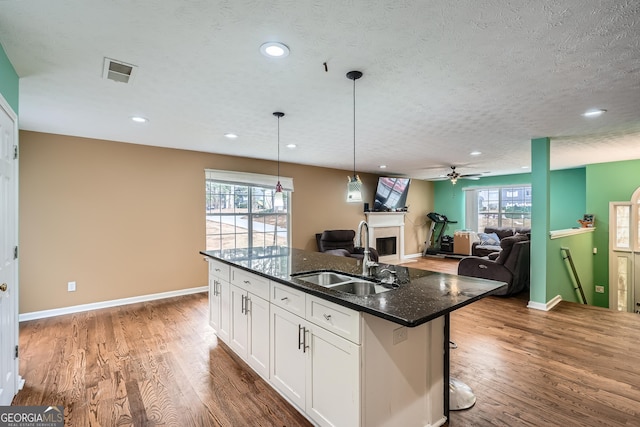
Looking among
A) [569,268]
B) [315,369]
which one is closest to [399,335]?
[315,369]

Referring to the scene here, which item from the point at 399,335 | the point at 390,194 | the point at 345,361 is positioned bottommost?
the point at 345,361

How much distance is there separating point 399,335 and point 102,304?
443cm

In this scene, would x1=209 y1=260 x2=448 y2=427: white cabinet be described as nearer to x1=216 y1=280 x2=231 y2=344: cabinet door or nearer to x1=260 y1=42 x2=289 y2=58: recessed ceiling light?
x1=216 y1=280 x2=231 y2=344: cabinet door

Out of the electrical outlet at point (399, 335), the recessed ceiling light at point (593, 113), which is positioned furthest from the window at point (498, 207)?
the electrical outlet at point (399, 335)

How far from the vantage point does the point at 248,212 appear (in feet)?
19.4

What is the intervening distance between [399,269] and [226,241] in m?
3.85

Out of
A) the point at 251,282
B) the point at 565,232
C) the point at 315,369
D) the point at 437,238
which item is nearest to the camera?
the point at 315,369

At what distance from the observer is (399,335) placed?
1781 millimetres

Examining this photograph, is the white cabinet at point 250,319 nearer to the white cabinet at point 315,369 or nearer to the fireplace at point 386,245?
the white cabinet at point 315,369

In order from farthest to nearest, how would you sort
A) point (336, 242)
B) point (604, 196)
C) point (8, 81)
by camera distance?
1. point (336, 242)
2. point (604, 196)
3. point (8, 81)

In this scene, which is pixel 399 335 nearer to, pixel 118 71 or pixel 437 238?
pixel 118 71

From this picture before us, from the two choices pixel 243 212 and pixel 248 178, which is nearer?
pixel 248 178

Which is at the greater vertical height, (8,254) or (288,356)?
(8,254)

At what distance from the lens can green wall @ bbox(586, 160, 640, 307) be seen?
579 centimetres
